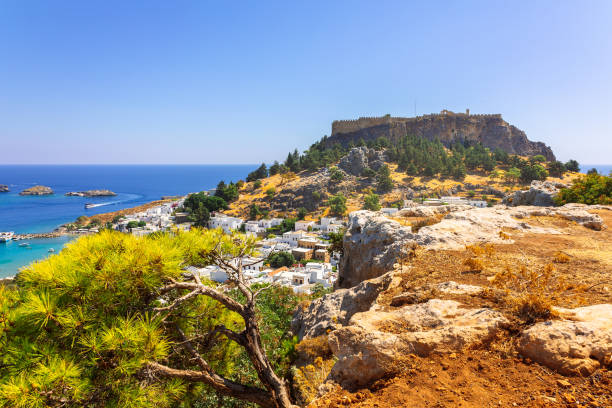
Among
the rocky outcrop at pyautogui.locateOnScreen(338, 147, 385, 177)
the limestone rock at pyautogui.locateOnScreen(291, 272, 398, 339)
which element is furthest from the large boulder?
the rocky outcrop at pyautogui.locateOnScreen(338, 147, 385, 177)

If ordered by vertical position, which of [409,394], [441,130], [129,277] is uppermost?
[441,130]

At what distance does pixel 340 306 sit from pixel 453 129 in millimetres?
80270

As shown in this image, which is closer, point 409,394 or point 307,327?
point 409,394

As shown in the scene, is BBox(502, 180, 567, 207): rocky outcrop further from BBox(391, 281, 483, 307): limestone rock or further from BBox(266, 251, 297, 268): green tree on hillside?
BBox(266, 251, 297, 268): green tree on hillside

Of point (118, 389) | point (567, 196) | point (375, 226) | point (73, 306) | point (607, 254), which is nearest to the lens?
point (118, 389)

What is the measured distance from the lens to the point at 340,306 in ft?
21.1

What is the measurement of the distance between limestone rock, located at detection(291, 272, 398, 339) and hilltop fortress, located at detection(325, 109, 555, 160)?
72166 mm

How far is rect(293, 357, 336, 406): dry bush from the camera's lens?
4.29 meters

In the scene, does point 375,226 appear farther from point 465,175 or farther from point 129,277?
point 465,175

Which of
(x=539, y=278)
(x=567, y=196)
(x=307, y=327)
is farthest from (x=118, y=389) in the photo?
(x=567, y=196)

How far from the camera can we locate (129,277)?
3506mm

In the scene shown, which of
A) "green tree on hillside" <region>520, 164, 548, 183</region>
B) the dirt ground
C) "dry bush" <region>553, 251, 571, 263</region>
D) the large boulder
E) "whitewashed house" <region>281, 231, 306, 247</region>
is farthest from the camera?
"green tree on hillside" <region>520, 164, 548, 183</region>

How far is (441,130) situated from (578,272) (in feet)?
257

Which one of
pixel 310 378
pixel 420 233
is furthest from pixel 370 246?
pixel 310 378
